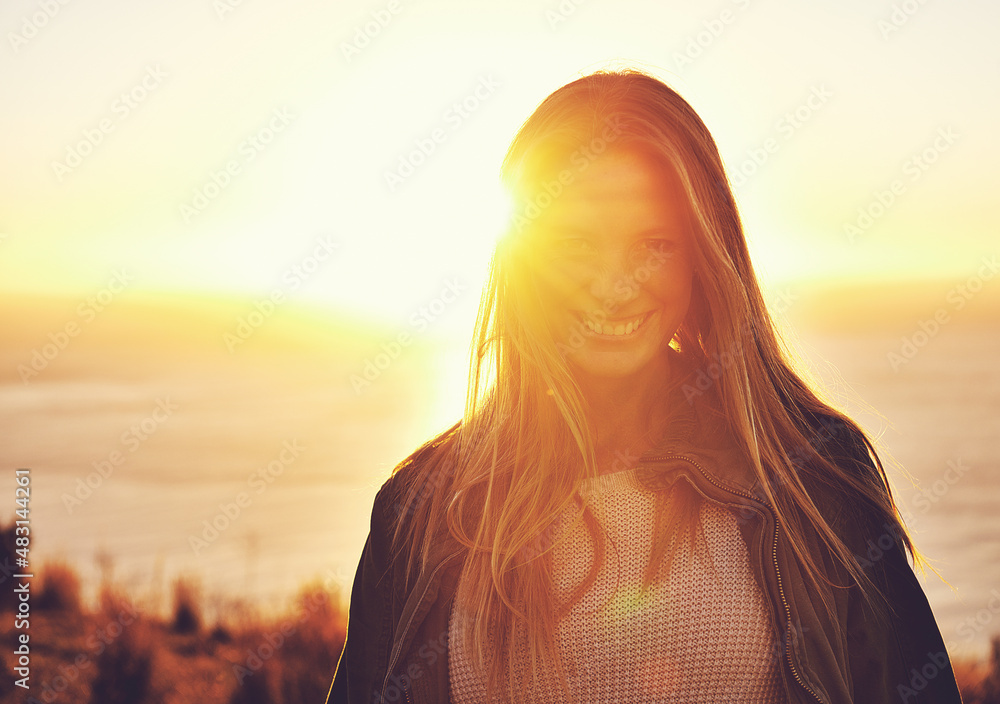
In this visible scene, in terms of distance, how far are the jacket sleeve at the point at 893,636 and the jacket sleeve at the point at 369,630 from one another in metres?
1.07

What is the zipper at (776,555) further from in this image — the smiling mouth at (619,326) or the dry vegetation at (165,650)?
the dry vegetation at (165,650)

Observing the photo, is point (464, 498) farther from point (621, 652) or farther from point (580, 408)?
point (621, 652)

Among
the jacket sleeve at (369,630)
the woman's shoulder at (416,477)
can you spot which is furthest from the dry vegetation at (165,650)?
the woman's shoulder at (416,477)

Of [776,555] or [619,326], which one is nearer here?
[776,555]

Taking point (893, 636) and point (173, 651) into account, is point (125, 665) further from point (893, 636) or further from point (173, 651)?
point (893, 636)

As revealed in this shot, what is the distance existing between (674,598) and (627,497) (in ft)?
0.90

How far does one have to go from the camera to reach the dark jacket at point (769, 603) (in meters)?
1.89

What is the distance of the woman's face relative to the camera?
83.4 inches

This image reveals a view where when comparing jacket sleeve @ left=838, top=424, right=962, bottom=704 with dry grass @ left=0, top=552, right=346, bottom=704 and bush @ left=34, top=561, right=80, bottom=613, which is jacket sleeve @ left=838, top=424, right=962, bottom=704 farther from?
bush @ left=34, top=561, right=80, bottom=613

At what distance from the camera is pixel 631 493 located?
2.15 meters

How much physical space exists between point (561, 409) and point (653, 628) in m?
0.57

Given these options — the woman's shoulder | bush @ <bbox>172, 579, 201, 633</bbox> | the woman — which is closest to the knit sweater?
the woman

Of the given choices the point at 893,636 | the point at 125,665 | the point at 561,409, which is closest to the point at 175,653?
A: the point at 125,665

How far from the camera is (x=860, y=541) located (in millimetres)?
2014
